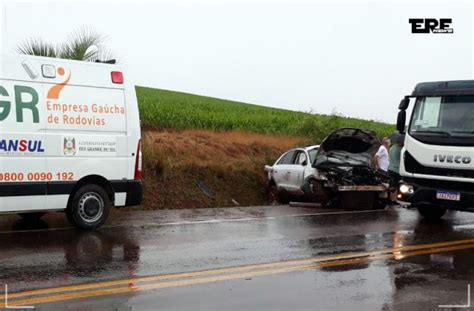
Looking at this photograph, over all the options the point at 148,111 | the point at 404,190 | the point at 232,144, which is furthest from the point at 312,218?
the point at 148,111

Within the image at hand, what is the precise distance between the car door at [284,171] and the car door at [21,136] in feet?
23.5

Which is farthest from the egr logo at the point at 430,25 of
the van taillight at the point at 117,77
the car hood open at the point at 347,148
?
the van taillight at the point at 117,77

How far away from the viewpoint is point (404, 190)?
10.7 meters

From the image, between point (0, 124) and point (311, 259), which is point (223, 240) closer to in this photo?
point (311, 259)

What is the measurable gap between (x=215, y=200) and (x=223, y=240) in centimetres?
633

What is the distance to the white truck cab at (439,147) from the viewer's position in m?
9.80

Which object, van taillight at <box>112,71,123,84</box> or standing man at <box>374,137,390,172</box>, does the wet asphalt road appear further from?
standing man at <box>374,137,390,172</box>

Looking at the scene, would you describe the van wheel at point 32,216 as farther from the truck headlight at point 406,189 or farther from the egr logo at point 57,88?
the truck headlight at point 406,189

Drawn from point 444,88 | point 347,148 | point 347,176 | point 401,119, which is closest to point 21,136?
point 401,119

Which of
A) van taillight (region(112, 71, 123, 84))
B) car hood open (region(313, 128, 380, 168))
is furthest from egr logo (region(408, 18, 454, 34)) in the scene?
van taillight (region(112, 71, 123, 84))

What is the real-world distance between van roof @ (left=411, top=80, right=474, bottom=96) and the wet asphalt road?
252 centimetres

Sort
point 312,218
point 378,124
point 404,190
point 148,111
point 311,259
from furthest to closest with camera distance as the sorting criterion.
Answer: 1. point 378,124
2. point 148,111
3. point 312,218
4. point 404,190
5. point 311,259

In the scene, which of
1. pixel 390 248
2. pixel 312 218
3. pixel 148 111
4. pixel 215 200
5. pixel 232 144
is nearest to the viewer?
pixel 390 248

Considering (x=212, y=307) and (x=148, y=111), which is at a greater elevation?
(x=148, y=111)
